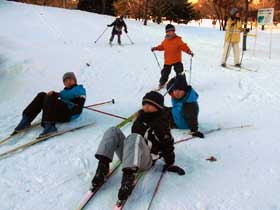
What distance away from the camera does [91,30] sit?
1748cm

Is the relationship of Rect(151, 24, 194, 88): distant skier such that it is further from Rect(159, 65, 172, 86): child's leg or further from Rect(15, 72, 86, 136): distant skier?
Result: Rect(15, 72, 86, 136): distant skier

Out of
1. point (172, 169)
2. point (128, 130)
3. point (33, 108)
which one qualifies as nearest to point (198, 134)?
point (128, 130)

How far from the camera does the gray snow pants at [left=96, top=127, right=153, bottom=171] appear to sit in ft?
12.1

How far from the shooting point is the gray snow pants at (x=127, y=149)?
3.68 meters

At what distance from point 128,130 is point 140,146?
2.06m

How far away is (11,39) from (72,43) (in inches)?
86.8

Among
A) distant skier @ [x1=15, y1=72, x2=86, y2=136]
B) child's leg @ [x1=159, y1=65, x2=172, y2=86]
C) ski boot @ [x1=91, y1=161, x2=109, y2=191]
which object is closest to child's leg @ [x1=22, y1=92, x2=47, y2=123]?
distant skier @ [x1=15, y1=72, x2=86, y2=136]

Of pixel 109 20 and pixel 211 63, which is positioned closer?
pixel 211 63

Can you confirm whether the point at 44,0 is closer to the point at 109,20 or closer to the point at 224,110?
the point at 109,20

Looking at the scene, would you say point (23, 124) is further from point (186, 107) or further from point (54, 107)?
point (186, 107)

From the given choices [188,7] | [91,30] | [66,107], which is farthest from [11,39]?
[188,7]

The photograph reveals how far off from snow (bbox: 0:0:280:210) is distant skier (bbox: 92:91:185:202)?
17 cm

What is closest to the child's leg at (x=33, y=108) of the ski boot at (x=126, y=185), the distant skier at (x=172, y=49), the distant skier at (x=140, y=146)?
the distant skier at (x=140, y=146)

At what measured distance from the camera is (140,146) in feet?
12.4
